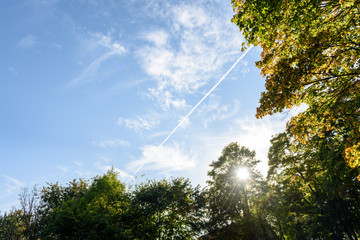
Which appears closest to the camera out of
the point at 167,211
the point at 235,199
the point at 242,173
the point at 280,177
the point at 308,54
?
the point at 308,54

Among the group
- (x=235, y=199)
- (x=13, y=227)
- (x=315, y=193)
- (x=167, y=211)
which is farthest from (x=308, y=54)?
(x=13, y=227)

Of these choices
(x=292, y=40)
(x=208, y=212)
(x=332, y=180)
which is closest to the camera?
(x=292, y=40)

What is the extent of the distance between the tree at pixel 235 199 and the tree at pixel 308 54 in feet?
48.0

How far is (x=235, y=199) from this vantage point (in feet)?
81.5

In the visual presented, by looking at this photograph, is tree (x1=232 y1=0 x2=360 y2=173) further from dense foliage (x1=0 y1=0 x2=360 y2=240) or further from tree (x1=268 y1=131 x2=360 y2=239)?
tree (x1=268 y1=131 x2=360 y2=239)

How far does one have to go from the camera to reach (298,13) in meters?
5.76

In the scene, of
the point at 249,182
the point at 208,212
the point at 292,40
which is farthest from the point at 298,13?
the point at 249,182

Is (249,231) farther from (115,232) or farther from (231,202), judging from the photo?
(115,232)

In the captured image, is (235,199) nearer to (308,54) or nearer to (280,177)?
(280,177)

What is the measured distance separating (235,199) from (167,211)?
1043 centimetres

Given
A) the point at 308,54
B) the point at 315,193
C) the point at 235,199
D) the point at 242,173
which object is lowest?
the point at 315,193

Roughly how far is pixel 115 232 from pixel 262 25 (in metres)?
16.7

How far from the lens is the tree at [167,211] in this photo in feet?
59.4

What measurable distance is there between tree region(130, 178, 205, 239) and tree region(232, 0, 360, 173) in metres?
16.3
